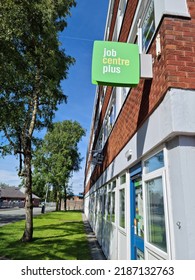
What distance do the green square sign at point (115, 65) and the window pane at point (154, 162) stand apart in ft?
3.57

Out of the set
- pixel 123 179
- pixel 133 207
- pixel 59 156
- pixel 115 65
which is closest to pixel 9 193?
pixel 59 156

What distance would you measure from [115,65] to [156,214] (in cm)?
223

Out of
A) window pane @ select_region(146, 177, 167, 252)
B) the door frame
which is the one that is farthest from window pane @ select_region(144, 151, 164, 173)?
the door frame

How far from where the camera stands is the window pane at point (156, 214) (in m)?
2.80

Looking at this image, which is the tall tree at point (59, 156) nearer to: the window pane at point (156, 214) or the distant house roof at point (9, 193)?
the distant house roof at point (9, 193)

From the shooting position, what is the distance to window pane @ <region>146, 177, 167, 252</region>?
280 cm

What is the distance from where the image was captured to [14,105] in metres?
6.33

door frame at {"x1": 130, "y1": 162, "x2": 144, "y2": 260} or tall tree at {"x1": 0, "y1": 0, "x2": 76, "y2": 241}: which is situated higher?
tall tree at {"x1": 0, "y1": 0, "x2": 76, "y2": 241}

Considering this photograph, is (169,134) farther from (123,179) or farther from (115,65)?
(123,179)

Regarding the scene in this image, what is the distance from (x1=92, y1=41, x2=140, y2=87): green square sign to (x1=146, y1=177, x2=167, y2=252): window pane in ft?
4.92

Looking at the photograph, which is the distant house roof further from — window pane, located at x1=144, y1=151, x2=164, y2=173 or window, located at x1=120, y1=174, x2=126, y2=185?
window pane, located at x1=144, y1=151, x2=164, y2=173

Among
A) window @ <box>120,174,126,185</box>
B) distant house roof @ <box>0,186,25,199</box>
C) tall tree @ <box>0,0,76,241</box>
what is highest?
tall tree @ <box>0,0,76,241</box>
